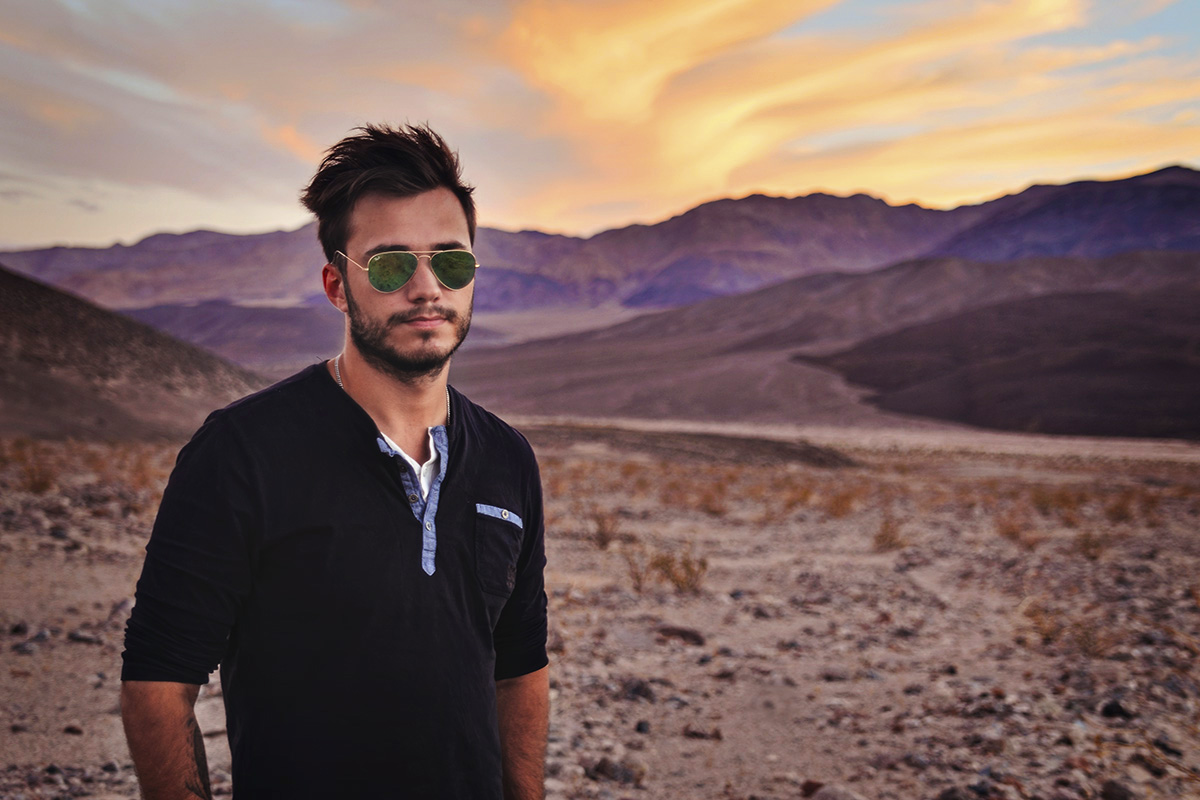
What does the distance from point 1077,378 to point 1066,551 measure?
45.7 meters

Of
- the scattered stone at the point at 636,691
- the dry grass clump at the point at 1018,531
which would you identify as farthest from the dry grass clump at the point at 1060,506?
the scattered stone at the point at 636,691

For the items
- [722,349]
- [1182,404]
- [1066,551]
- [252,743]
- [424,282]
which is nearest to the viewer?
[252,743]

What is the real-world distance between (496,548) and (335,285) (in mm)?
674

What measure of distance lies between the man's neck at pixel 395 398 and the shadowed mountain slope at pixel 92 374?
24.7 m

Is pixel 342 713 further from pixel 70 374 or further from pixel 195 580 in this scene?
pixel 70 374

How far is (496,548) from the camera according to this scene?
1657 mm

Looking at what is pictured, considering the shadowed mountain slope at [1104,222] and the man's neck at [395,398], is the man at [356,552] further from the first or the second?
the shadowed mountain slope at [1104,222]

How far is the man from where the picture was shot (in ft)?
4.43

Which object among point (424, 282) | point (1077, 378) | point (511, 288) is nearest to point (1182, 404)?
point (1077, 378)

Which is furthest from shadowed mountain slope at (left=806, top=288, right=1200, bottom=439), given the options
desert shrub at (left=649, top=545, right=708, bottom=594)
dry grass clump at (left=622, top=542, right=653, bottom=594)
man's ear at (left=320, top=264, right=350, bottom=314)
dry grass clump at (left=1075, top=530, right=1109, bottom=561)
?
man's ear at (left=320, top=264, right=350, bottom=314)

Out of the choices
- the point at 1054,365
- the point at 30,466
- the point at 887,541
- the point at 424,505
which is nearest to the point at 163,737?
the point at 424,505

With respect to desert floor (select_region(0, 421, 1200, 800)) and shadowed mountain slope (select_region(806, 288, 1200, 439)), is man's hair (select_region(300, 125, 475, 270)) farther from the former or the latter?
shadowed mountain slope (select_region(806, 288, 1200, 439))

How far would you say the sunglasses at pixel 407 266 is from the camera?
1628 mm

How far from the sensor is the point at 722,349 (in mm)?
80562
